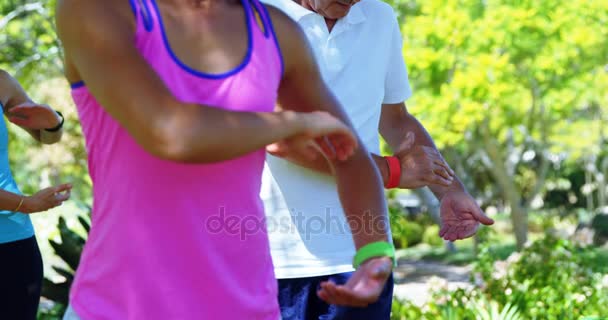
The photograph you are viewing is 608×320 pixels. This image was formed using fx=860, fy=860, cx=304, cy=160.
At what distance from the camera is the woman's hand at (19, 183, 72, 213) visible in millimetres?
3241

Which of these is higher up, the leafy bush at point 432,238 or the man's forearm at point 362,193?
the man's forearm at point 362,193

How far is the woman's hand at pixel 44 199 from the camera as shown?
3.24 m

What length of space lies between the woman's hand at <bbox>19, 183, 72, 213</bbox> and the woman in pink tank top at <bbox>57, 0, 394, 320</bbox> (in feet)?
5.93

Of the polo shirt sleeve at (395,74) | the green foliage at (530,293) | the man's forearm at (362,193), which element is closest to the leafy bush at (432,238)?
the green foliage at (530,293)

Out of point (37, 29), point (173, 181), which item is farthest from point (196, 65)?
point (37, 29)

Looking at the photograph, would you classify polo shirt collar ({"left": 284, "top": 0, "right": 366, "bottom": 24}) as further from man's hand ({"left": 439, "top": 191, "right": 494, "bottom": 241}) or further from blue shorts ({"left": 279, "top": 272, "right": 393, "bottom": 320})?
blue shorts ({"left": 279, "top": 272, "right": 393, "bottom": 320})

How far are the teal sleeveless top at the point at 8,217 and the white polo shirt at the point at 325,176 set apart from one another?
1194 mm

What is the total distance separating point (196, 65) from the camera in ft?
4.79

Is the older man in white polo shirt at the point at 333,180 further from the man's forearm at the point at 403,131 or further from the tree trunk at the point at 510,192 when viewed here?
the tree trunk at the point at 510,192

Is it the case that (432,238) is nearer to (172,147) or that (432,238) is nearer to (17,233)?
(17,233)

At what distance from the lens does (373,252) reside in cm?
167

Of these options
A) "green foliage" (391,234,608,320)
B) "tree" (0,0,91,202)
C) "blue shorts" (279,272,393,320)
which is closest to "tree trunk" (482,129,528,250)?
"tree" (0,0,91,202)

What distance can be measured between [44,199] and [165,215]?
1967mm

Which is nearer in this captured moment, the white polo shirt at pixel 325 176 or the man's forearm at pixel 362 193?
the man's forearm at pixel 362 193
